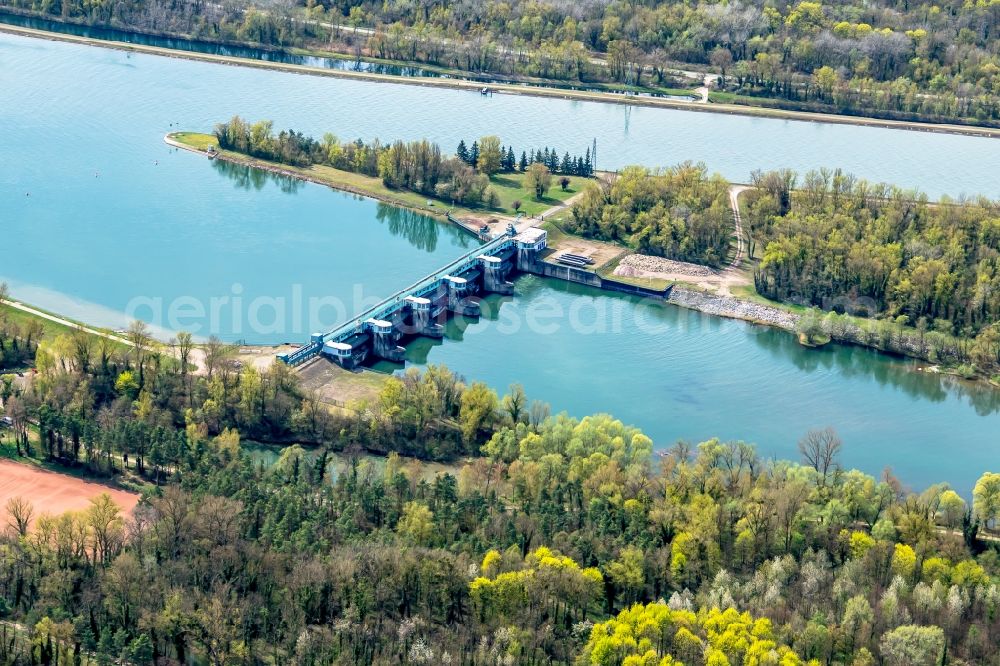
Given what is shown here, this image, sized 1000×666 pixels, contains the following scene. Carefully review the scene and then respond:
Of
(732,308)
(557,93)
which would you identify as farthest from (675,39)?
(732,308)

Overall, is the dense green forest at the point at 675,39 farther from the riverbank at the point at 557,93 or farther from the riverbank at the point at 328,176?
the riverbank at the point at 328,176

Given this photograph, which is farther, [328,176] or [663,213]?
[328,176]

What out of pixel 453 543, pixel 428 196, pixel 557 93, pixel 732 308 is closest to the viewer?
pixel 453 543

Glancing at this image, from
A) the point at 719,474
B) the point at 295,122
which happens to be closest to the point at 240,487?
the point at 719,474

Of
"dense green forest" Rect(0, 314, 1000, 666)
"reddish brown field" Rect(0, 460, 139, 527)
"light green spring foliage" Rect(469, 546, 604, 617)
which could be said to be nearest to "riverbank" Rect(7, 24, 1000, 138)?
"dense green forest" Rect(0, 314, 1000, 666)

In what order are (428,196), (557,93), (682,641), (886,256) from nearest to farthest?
(682,641)
(886,256)
(428,196)
(557,93)

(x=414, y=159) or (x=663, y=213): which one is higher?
(x=414, y=159)

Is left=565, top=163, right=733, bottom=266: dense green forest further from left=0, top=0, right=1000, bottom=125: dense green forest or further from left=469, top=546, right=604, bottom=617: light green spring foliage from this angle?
left=469, top=546, right=604, bottom=617: light green spring foliage

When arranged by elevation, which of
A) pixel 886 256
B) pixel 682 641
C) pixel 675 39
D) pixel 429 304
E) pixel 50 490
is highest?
pixel 675 39

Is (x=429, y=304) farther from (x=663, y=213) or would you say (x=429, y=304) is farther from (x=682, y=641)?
(x=682, y=641)
